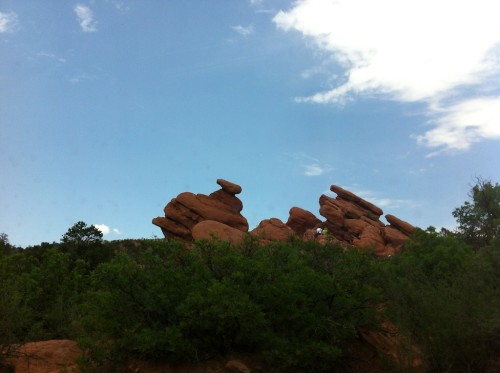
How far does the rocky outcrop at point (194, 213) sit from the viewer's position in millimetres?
49219

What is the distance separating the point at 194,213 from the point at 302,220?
1541 centimetres

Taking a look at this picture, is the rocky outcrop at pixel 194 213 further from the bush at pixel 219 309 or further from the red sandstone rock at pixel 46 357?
the bush at pixel 219 309

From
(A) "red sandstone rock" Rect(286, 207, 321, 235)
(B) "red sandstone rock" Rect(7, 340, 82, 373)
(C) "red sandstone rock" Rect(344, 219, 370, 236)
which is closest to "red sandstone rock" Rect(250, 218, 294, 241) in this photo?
(C) "red sandstone rock" Rect(344, 219, 370, 236)

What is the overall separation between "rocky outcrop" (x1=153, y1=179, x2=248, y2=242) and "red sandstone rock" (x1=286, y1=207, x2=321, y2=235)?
1002cm

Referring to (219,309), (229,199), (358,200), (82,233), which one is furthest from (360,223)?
(219,309)

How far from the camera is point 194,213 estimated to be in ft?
163

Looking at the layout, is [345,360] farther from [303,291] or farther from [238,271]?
[238,271]

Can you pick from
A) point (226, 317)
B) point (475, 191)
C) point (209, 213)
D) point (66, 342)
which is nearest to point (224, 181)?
point (209, 213)

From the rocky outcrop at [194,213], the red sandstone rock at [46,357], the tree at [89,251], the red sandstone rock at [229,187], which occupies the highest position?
the red sandstone rock at [229,187]

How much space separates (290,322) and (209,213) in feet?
130

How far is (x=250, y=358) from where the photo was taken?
9.54m

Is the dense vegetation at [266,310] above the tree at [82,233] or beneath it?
beneath

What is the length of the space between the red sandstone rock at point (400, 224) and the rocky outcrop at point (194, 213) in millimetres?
16534

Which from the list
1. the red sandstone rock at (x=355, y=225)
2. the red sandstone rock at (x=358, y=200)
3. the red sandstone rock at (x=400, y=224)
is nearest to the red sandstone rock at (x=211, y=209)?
the red sandstone rock at (x=355, y=225)
